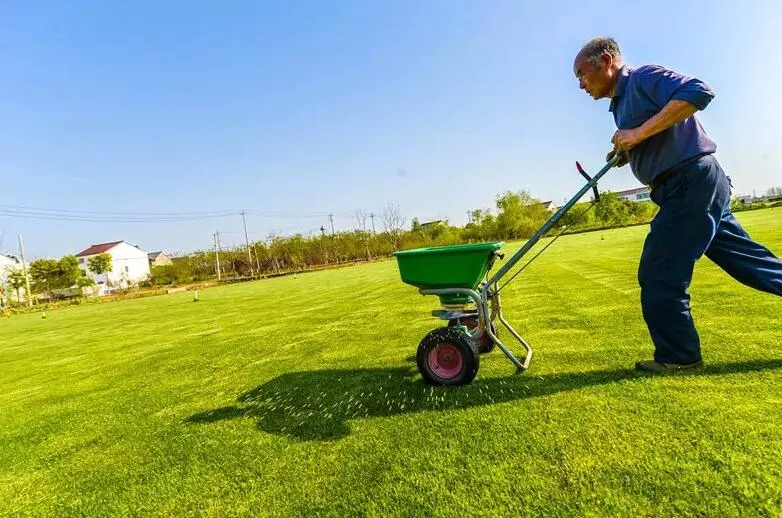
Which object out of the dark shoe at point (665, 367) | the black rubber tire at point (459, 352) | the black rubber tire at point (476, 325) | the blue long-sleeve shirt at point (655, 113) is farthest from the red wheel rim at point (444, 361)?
the blue long-sleeve shirt at point (655, 113)

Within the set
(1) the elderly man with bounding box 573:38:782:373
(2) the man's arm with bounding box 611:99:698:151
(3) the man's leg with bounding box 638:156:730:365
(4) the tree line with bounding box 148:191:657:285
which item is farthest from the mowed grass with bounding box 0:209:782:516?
(4) the tree line with bounding box 148:191:657:285

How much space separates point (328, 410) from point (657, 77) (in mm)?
2743

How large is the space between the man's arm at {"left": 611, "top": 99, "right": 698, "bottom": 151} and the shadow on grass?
53.9 inches

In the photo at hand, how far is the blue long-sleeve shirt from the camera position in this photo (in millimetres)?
2502

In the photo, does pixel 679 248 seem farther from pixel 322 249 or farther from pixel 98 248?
pixel 98 248

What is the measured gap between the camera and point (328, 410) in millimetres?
2875

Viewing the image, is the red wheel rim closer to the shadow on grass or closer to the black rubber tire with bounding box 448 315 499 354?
the shadow on grass

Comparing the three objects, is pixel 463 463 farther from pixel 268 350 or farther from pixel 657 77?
pixel 268 350

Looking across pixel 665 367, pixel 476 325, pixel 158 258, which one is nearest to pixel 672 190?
pixel 665 367

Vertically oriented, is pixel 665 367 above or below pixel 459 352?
below

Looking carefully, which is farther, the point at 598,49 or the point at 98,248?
the point at 98,248

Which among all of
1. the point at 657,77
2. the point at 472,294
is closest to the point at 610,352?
the point at 472,294

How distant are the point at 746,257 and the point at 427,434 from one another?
2.23 m

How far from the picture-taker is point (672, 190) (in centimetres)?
263
